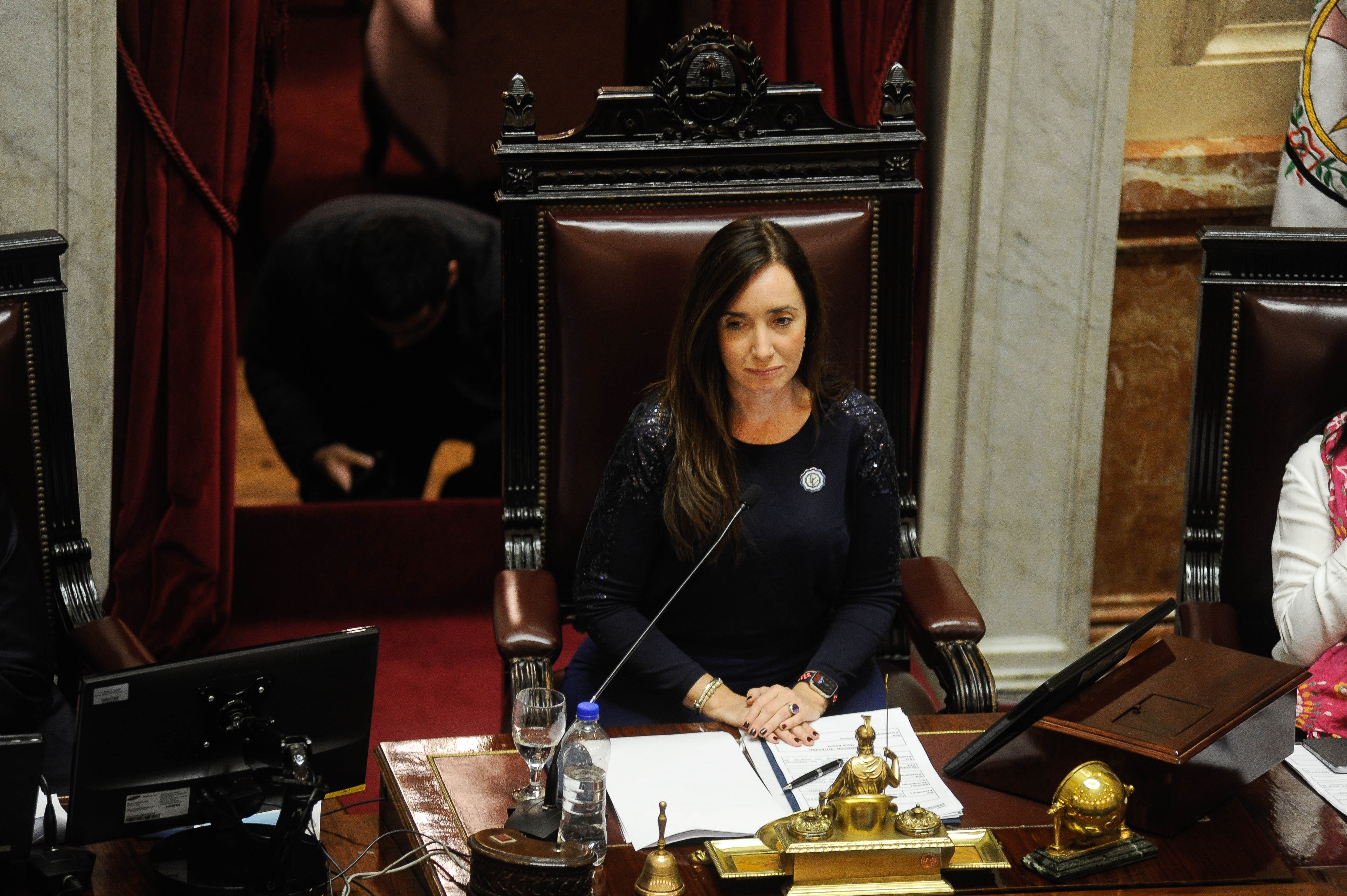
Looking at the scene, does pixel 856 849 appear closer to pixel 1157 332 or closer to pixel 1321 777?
pixel 1321 777

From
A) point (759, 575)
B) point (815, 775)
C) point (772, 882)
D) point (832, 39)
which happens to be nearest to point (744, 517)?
point (759, 575)

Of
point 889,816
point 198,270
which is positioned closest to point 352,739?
point 889,816

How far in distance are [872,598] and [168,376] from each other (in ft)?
5.66

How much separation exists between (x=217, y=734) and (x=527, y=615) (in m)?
0.70

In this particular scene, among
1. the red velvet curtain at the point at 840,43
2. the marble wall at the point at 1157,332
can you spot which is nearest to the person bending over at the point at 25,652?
the red velvet curtain at the point at 840,43

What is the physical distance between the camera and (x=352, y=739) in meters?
1.63

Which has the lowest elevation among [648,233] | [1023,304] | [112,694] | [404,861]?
[404,861]

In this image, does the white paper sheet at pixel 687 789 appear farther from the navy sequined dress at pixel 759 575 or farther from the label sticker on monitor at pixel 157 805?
the label sticker on monitor at pixel 157 805

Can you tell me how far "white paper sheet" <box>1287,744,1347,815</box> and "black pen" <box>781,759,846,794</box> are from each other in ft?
1.88

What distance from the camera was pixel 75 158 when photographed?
286cm

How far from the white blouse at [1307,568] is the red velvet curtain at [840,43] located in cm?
94

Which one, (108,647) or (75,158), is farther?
(75,158)

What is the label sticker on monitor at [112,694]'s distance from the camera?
1444mm

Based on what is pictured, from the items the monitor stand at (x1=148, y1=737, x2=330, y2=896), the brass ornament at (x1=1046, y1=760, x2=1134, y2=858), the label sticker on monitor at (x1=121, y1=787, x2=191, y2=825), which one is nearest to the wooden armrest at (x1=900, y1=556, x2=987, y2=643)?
the brass ornament at (x1=1046, y1=760, x2=1134, y2=858)
